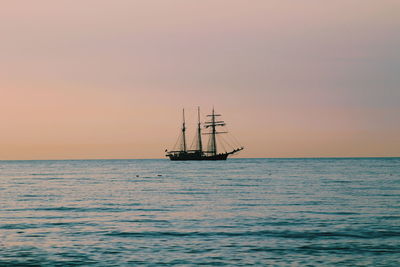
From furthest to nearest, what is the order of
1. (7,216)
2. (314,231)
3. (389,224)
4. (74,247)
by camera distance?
(7,216)
(389,224)
(314,231)
(74,247)

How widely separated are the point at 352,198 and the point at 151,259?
102 feet

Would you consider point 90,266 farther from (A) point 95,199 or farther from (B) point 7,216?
(A) point 95,199

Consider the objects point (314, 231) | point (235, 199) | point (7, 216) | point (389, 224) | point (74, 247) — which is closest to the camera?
point (74, 247)

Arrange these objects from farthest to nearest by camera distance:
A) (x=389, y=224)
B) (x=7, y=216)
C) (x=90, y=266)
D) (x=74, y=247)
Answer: (x=7, y=216), (x=389, y=224), (x=74, y=247), (x=90, y=266)

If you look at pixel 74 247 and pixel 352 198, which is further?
pixel 352 198

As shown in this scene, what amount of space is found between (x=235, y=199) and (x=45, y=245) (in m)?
25.3

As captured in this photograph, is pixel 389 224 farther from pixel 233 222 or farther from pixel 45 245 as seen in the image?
pixel 45 245

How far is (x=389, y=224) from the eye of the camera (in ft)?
100

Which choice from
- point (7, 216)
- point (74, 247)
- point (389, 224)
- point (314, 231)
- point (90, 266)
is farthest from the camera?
point (7, 216)

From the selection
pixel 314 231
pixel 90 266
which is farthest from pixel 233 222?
pixel 90 266

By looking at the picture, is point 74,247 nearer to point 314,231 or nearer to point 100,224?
point 100,224

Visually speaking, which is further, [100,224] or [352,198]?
[352,198]

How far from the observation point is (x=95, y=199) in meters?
49.2

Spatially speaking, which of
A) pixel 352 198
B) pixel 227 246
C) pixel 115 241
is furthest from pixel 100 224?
pixel 352 198
